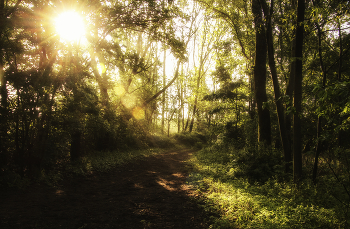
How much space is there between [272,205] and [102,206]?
14.0 feet

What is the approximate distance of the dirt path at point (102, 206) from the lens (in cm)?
446

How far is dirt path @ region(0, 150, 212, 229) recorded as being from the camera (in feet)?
14.6

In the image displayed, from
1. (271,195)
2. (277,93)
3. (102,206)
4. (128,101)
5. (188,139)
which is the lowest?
(102,206)

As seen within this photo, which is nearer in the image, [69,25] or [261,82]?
[69,25]

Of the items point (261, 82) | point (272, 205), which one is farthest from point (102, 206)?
point (261, 82)

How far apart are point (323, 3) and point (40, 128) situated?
10.2m

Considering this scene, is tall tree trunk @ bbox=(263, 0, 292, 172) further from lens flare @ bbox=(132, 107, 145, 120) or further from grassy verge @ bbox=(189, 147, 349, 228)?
lens flare @ bbox=(132, 107, 145, 120)

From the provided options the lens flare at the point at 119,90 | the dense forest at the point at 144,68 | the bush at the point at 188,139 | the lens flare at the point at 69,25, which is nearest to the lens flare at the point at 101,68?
the dense forest at the point at 144,68

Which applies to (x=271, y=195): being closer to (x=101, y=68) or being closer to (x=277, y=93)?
(x=277, y=93)

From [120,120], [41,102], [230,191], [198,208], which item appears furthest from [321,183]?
[120,120]

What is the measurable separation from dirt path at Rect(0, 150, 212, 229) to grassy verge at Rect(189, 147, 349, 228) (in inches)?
26.5

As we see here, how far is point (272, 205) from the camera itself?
4.91m

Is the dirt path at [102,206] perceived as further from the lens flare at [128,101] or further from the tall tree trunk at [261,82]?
the lens flare at [128,101]

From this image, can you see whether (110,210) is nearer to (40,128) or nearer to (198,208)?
(198,208)
